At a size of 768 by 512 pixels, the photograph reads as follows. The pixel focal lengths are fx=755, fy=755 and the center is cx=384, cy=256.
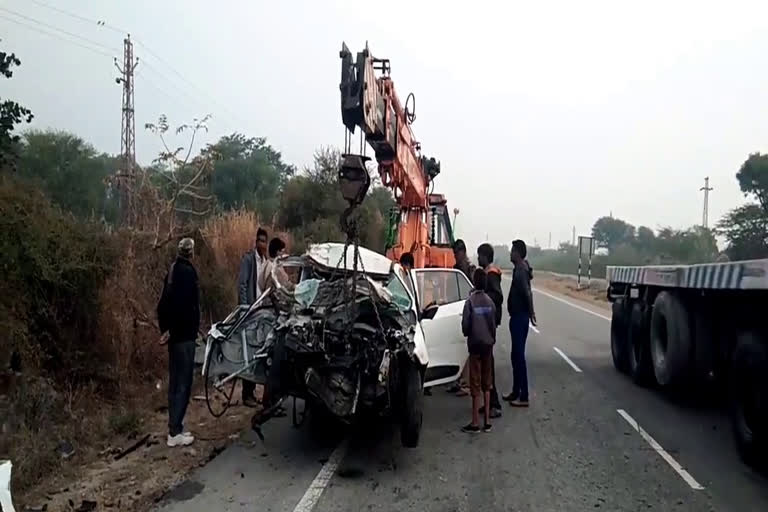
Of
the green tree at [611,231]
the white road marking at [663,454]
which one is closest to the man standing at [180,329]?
the white road marking at [663,454]

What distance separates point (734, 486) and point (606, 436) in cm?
178

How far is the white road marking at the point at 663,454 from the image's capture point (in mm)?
6402

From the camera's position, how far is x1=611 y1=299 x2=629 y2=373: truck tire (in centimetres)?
1197

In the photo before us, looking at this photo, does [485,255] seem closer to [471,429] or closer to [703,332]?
[471,429]

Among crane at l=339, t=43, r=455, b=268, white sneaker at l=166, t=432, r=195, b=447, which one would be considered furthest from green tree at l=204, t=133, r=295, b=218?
white sneaker at l=166, t=432, r=195, b=447

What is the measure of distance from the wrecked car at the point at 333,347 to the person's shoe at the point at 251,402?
198cm

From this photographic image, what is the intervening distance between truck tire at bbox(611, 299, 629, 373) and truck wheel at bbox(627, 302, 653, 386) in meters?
0.27

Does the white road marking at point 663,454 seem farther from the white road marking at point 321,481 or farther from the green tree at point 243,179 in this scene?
the green tree at point 243,179

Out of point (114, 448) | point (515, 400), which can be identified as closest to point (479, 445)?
point (515, 400)

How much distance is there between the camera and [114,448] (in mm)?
7230

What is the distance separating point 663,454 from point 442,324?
2962 millimetres

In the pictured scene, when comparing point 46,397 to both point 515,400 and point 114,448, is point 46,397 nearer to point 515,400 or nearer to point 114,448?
point 114,448

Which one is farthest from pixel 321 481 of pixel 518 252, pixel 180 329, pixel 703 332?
pixel 703 332

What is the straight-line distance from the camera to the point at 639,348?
10977mm
